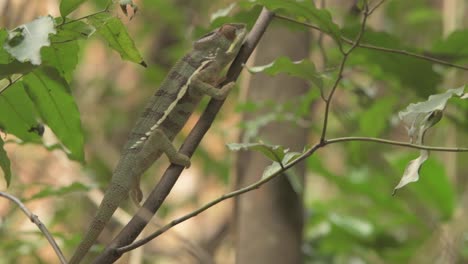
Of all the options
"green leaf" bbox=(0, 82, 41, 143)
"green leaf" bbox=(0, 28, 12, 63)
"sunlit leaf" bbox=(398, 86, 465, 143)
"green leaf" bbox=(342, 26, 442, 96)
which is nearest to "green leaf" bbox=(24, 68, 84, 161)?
"green leaf" bbox=(0, 82, 41, 143)

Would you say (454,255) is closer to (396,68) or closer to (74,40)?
(396,68)

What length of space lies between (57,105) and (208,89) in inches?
15.9

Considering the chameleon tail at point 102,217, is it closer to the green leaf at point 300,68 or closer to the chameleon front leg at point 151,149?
the chameleon front leg at point 151,149

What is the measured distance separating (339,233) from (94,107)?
2143 mm

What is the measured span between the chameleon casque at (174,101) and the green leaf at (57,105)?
0.19 metres

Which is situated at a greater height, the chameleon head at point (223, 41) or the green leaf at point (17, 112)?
the green leaf at point (17, 112)

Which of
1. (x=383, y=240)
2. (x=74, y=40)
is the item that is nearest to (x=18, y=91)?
(x=74, y=40)

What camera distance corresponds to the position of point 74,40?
4.49ft

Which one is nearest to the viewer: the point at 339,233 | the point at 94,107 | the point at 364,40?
the point at 364,40

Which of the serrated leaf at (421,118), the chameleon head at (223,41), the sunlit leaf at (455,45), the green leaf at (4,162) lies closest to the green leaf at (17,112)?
the green leaf at (4,162)

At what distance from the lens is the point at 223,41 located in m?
1.82

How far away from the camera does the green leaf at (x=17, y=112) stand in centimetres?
148

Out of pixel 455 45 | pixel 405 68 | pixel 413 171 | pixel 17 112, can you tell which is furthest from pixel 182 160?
pixel 455 45

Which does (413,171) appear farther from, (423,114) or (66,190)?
(66,190)
